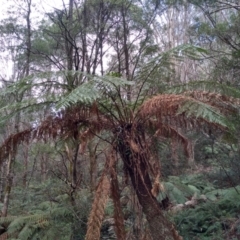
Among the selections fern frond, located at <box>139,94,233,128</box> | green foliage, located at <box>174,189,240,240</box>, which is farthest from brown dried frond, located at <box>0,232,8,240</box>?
fern frond, located at <box>139,94,233,128</box>

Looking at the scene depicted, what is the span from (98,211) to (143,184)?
→ 60 centimetres

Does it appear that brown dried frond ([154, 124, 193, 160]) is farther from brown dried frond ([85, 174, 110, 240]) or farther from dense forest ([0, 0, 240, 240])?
brown dried frond ([85, 174, 110, 240])

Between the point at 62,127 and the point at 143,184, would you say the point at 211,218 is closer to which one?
the point at 143,184

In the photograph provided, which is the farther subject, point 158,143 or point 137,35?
point 137,35

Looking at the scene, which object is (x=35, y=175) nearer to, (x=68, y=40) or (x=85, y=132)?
(x=68, y=40)

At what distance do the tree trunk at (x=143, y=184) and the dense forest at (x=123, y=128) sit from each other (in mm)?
11

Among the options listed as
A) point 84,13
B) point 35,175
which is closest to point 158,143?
point 84,13

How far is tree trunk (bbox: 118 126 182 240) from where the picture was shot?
Result: 3.81 meters

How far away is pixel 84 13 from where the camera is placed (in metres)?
8.41

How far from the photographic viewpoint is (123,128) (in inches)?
151

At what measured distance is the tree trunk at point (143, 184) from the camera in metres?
3.81

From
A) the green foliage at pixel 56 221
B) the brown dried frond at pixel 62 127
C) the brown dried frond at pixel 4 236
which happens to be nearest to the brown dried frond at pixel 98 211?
the brown dried frond at pixel 62 127

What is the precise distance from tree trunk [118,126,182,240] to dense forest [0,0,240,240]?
0.01 metres

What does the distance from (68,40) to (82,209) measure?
Result: 11.3ft
